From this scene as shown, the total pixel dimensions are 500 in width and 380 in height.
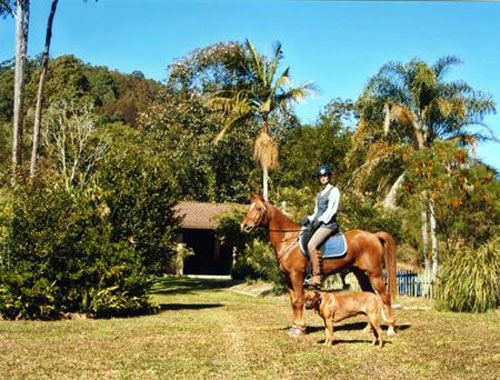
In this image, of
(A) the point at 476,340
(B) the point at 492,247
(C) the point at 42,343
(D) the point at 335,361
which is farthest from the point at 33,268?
(B) the point at 492,247

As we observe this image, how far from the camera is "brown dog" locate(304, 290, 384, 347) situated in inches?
381

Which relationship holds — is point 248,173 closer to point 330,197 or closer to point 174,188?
point 174,188

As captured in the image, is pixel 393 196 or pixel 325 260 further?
pixel 393 196

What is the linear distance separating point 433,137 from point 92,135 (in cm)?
2593

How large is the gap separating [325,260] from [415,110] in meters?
14.0

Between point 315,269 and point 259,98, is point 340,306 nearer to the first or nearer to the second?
point 315,269

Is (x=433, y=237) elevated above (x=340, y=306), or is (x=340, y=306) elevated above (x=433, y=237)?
(x=433, y=237)

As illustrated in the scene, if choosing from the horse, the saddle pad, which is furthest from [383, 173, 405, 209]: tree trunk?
the saddle pad

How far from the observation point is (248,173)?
153 feet

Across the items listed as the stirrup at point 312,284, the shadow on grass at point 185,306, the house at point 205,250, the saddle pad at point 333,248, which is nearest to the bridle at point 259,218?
the saddle pad at point 333,248

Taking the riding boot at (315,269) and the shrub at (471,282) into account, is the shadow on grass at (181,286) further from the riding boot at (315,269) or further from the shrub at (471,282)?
the riding boot at (315,269)

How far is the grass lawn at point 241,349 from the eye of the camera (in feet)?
25.7

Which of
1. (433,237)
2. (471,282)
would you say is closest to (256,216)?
(471,282)

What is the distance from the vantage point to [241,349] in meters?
9.45
